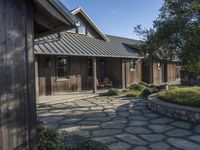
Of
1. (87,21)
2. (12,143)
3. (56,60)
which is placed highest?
(87,21)

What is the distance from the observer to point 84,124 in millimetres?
8117

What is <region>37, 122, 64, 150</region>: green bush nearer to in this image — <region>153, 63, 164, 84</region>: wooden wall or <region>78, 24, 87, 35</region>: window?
<region>78, 24, 87, 35</region>: window

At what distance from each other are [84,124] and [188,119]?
3.64m

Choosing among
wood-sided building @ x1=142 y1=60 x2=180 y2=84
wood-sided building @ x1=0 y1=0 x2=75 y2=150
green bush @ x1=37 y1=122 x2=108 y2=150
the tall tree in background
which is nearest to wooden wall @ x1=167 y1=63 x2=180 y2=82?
wood-sided building @ x1=142 y1=60 x2=180 y2=84

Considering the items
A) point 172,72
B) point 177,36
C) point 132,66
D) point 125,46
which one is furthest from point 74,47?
point 172,72

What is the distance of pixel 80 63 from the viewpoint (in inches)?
656

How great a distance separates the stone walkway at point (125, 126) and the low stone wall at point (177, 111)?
0.85ft

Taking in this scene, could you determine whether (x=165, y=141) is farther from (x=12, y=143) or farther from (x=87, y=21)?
(x=87, y=21)

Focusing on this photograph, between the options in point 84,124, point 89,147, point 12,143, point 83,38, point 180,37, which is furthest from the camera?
point 83,38

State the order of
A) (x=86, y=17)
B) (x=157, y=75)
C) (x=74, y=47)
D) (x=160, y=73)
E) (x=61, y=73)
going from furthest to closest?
(x=160, y=73) → (x=157, y=75) → (x=86, y=17) → (x=61, y=73) → (x=74, y=47)

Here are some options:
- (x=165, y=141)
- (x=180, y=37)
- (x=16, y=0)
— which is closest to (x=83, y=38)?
(x=180, y=37)

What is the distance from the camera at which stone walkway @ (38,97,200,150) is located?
6.14 meters

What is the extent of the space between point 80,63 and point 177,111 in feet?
30.4

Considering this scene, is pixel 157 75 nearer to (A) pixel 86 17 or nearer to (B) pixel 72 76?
(A) pixel 86 17
